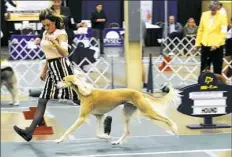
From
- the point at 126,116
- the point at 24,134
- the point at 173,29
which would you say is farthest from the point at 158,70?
the point at 24,134

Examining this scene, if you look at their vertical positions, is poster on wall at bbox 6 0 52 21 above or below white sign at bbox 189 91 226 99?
above

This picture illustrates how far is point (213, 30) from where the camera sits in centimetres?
851

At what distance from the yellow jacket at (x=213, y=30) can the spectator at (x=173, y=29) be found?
20.7ft

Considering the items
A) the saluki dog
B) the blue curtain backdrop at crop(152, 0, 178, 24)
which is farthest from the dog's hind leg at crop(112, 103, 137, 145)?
the blue curtain backdrop at crop(152, 0, 178, 24)

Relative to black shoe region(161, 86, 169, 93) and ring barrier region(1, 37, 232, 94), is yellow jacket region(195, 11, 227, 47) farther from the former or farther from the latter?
ring barrier region(1, 37, 232, 94)

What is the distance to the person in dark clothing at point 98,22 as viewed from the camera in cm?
1185

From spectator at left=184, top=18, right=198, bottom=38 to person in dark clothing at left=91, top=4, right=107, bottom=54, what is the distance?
193cm

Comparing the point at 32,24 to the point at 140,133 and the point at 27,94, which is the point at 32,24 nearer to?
the point at 27,94

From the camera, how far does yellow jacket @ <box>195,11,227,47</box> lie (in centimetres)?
841

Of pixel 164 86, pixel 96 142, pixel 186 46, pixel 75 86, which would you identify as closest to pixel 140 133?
pixel 96 142

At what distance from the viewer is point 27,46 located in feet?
50.5

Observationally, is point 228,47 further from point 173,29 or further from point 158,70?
point 173,29

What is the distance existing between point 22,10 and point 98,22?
18.8 feet

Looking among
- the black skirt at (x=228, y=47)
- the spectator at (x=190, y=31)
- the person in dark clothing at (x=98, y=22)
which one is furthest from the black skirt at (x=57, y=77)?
the spectator at (x=190, y=31)
